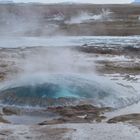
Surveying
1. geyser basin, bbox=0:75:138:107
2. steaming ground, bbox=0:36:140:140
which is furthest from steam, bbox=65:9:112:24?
geyser basin, bbox=0:75:138:107

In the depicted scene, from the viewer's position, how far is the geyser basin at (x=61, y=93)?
1358 centimetres

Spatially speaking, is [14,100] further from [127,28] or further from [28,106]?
[127,28]

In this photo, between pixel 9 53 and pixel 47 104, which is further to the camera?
pixel 9 53

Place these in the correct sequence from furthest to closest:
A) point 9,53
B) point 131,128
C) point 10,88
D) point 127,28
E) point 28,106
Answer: point 127,28 → point 9,53 → point 10,88 → point 28,106 → point 131,128

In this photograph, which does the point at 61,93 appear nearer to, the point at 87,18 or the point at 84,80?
the point at 84,80

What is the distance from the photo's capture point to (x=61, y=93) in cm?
1377

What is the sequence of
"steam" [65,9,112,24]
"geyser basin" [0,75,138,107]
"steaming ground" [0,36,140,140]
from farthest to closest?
"steam" [65,9,112,24], "geyser basin" [0,75,138,107], "steaming ground" [0,36,140,140]

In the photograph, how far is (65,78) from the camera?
1462 cm

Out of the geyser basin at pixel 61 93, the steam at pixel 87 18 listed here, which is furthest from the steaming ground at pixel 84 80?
the steam at pixel 87 18

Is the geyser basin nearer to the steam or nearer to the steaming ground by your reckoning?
the steaming ground

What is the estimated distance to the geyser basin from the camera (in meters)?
13.6

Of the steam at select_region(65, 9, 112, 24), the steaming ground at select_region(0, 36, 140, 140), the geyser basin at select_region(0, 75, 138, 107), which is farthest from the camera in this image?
the steam at select_region(65, 9, 112, 24)

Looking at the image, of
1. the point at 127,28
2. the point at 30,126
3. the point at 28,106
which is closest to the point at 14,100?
the point at 28,106

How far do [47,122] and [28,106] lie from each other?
1.95 meters
